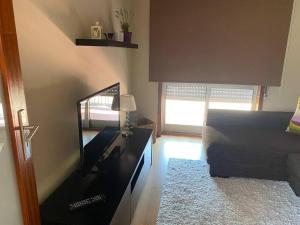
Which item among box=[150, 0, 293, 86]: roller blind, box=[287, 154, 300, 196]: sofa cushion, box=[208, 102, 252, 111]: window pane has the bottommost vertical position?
box=[287, 154, 300, 196]: sofa cushion

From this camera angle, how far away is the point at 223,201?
7.95 ft

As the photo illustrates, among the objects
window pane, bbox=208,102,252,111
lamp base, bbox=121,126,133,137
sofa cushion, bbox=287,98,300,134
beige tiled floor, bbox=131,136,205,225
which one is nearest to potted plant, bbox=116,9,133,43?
lamp base, bbox=121,126,133,137

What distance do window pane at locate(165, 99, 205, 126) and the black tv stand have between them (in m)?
1.78

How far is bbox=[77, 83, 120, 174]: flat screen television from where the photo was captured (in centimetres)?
178

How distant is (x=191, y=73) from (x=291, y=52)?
1.39 meters

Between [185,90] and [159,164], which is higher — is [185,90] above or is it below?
above

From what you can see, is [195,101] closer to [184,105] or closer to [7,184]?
[184,105]

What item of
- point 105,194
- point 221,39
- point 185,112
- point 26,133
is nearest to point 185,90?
point 185,112

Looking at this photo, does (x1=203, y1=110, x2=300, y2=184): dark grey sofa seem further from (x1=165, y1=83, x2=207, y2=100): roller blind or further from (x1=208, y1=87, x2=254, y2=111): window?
(x1=165, y1=83, x2=207, y2=100): roller blind

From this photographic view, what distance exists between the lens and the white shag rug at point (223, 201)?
85.5 inches

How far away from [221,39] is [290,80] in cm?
117

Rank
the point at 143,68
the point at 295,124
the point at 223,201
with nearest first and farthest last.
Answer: the point at 223,201 < the point at 295,124 < the point at 143,68

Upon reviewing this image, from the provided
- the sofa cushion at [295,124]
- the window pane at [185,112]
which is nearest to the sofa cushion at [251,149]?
the sofa cushion at [295,124]

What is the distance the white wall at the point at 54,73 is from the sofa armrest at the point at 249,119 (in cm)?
190
